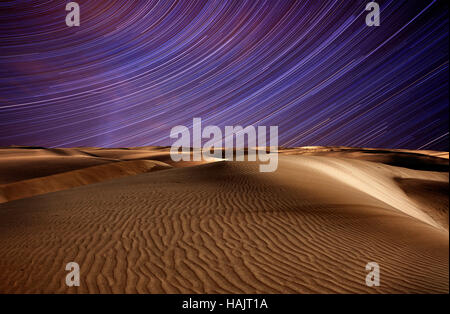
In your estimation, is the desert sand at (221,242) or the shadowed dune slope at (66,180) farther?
the shadowed dune slope at (66,180)

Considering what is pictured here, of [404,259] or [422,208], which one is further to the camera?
[422,208]

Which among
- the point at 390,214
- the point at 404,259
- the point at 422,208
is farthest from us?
the point at 422,208

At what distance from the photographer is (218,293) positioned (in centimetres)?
391

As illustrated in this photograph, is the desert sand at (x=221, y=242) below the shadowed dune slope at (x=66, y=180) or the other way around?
below

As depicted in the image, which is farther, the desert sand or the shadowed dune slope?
the shadowed dune slope

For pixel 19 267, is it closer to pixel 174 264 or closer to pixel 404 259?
pixel 174 264

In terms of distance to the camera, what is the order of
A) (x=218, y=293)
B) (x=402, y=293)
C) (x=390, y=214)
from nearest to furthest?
(x=402, y=293), (x=218, y=293), (x=390, y=214)

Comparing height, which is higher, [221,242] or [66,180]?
[66,180]

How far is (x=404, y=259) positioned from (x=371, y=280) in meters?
1.03

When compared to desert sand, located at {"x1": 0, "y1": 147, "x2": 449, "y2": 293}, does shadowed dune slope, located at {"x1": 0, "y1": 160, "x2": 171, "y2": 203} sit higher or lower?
higher

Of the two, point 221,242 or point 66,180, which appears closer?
point 221,242

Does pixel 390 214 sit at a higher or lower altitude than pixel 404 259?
higher
